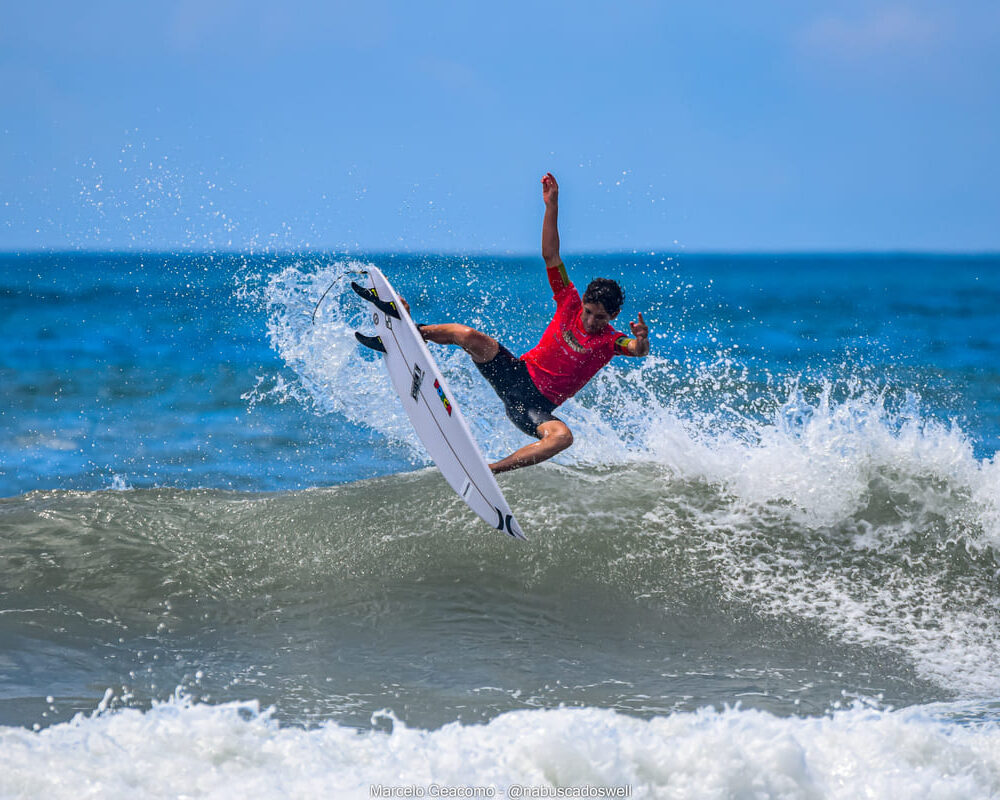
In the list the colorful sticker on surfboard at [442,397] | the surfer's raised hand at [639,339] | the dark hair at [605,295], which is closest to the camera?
the colorful sticker on surfboard at [442,397]

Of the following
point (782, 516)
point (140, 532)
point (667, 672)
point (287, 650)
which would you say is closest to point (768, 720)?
point (667, 672)

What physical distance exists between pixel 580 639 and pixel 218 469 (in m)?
5.92

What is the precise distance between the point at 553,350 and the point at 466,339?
1.72ft

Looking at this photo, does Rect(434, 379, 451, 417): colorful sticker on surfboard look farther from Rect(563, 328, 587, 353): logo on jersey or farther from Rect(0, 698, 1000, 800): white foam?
Rect(0, 698, 1000, 800): white foam

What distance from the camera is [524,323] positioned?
19.3m

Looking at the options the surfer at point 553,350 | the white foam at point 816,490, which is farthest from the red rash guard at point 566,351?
the white foam at point 816,490

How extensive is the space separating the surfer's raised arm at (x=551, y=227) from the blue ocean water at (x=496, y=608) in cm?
117

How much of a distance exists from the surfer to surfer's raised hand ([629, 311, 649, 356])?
65mm

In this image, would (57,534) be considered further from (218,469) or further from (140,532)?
(218,469)

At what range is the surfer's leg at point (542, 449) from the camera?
5645 millimetres

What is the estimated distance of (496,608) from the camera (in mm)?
6012

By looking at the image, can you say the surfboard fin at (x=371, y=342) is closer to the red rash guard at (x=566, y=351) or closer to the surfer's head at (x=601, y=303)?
the red rash guard at (x=566, y=351)

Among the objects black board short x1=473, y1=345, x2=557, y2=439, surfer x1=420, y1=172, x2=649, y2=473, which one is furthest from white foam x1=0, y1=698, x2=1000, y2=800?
black board short x1=473, y1=345, x2=557, y2=439

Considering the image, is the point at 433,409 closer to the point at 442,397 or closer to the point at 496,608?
the point at 442,397
